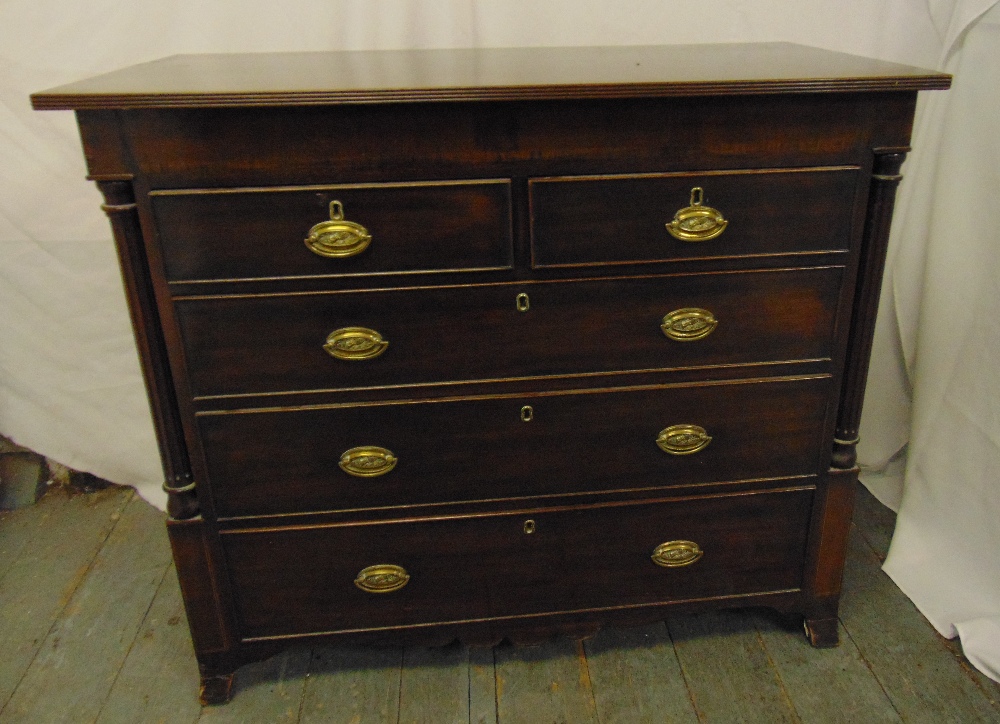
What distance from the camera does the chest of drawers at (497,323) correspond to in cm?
121

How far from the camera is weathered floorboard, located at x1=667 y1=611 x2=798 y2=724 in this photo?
1.52m

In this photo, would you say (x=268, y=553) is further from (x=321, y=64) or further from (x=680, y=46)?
(x=680, y=46)

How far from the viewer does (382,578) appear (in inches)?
58.7

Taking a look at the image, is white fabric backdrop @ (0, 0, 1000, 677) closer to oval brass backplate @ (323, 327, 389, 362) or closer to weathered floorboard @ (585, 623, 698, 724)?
weathered floorboard @ (585, 623, 698, 724)

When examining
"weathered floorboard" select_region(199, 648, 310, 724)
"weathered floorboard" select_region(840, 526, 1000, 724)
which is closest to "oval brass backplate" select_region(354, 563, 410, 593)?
"weathered floorboard" select_region(199, 648, 310, 724)

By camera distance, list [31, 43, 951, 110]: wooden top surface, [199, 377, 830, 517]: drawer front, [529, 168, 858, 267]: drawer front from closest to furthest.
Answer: [31, 43, 951, 110]: wooden top surface
[529, 168, 858, 267]: drawer front
[199, 377, 830, 517]: drawer front

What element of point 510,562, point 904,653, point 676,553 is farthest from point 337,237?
point 904,653

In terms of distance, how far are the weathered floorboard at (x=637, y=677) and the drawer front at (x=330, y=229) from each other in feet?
2.89

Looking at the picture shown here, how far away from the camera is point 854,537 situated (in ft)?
6.49

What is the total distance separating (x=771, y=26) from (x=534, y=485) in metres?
1.22

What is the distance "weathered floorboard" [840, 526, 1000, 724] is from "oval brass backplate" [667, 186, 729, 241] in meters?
0.96

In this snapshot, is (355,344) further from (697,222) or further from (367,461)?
(697,222)

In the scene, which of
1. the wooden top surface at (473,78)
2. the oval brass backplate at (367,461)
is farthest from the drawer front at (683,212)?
the oval brass backplate at (367,461)

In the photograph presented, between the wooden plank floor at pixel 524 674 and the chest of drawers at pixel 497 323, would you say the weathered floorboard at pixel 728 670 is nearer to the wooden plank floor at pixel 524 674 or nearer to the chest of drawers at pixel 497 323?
the wooden plank floor at pixel 524 674
